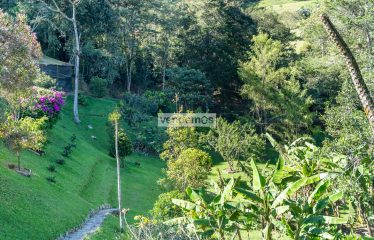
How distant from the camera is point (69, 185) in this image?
71.8ft

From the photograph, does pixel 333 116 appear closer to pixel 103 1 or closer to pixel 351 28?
pixel 351 28

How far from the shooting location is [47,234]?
15047 mm

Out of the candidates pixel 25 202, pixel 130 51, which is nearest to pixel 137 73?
pixel 130 51

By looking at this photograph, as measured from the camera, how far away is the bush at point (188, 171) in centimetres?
2236

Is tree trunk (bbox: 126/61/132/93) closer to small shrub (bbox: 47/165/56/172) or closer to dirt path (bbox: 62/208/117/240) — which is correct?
small shrub (bbox: 47/165/56/172)

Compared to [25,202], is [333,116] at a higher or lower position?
higher

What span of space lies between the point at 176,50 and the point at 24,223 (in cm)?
3357

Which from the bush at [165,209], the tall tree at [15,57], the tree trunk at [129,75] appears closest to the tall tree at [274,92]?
the tree trunk at [129,75]

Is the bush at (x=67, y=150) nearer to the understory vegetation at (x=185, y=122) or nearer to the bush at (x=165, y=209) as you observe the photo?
the understory vegetation at (x=185, y=122)

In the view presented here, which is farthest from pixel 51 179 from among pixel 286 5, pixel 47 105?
pixel 286 5

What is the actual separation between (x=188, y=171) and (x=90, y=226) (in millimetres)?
6431

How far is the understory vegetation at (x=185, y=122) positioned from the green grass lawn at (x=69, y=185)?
91mm

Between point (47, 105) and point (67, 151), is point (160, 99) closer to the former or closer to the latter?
point (47, 105)

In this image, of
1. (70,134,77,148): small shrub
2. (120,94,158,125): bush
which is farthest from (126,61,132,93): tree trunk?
(70,134,77,148): small shrub
